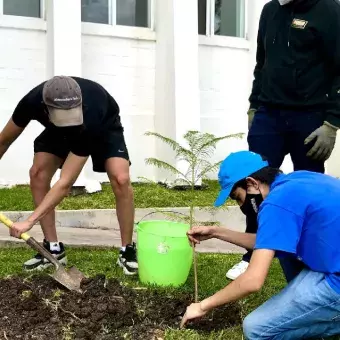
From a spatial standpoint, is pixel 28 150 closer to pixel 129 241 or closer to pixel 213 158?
pixel 213 158

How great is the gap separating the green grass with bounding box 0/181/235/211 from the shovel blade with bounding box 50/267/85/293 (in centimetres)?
248

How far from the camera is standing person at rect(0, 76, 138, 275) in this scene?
11.9 ft

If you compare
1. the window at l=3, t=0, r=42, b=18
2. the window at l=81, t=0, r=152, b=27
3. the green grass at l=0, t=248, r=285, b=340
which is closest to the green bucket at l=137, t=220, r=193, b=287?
the green grass at l=0, t=248, r=285, b=340

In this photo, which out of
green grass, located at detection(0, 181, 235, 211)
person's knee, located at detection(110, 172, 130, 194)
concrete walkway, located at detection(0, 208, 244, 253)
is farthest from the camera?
green grass, located at detection(0, 181, 235, 211)

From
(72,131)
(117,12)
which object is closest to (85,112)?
(72,131)

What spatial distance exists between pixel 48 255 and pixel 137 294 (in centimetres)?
67

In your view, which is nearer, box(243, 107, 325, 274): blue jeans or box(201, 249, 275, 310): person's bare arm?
box(201, 249, 275, 310): person's bare arm

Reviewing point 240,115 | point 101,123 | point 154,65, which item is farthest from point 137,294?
point 240,115

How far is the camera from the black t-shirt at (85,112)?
3.88 meters

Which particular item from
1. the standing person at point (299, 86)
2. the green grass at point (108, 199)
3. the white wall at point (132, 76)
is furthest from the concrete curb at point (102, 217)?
the standing person at point (299, 86)

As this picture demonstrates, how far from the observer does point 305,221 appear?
279cm

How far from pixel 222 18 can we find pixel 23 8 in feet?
10.6

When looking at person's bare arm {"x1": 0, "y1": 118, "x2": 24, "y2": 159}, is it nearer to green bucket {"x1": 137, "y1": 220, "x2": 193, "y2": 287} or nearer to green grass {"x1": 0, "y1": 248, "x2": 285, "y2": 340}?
green grass {"x1": 0, "y1": 248, "x2": 285, "y2": 340}

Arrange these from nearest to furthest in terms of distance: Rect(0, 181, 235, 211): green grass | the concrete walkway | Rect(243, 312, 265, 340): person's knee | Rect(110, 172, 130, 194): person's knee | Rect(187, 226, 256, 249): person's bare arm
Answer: Rect(243, 312, 265, 340): person's knee → Rect(187, 226, 256, 249): person's bare arm → Rect(110, 172, 130, 194): person's knee → the concrete walkway → Rect(0, 181, 235, 211): green grass
